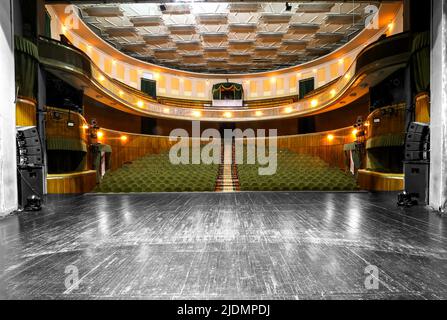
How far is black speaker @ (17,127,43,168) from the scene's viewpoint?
302 cm

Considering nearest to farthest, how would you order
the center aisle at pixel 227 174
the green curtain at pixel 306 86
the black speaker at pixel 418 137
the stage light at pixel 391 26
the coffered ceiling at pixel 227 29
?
the black speaker at pixel 418 137
the center aisle at pixel 227 174
the stage light at pixel 391 26
the coffered ceiling at pixel 227 29
the green curtain at pixel 306 86

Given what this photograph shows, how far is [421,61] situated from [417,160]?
1.76 m

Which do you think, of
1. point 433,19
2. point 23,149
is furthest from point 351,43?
point 23,149

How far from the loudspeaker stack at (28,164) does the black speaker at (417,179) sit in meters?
4.40

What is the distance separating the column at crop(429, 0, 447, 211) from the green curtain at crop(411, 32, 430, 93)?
116 cm

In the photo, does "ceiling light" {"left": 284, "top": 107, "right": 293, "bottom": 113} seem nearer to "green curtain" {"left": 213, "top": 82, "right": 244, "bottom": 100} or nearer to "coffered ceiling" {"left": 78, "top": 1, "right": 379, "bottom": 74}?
"coffered ceiling" {"left": 78, "top": 1, "right": 379, "bottom": 74}

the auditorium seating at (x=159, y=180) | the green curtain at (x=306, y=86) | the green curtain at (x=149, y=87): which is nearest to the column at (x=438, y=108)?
the auditorium seating at (x=159, y=180)

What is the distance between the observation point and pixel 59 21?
6352 mm

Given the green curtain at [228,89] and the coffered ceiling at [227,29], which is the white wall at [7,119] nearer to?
the coffered ceiling at [227,29]

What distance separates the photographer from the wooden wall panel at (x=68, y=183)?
4.81m

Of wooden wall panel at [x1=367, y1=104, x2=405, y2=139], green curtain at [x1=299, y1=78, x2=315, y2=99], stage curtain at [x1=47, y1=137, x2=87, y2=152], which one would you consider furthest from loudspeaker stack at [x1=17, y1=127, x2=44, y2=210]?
green curtain at [x1=299, y1=78, x2=315, y2=99]

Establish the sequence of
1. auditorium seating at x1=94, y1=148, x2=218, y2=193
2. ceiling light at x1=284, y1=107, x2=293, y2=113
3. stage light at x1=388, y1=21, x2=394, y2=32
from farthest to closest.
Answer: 1. ceiling light at x1=284, y1=107, x2=293, y2=113
2. stage light at x1=388, y1=21, x2=394, y2=32
3. auditorium seating at x1=94, y1=148, x2=218, y2=193

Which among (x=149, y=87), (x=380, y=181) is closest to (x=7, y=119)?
(x=380, y=181)
